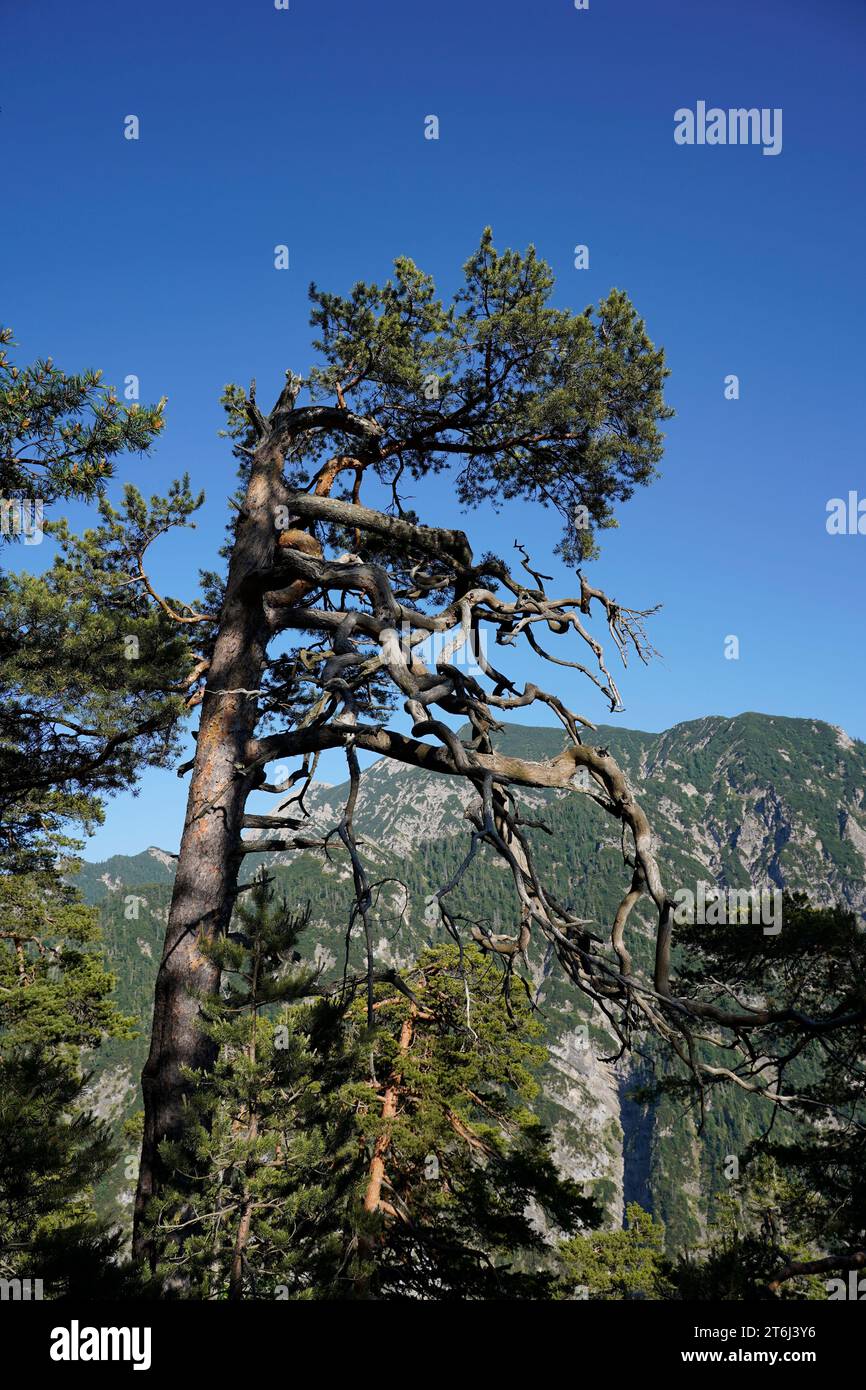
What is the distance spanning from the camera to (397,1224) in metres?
10.4

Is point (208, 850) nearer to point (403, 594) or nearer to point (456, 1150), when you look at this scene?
point (403, 594)

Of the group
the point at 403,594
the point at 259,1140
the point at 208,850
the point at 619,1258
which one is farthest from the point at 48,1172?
the point at 619,1258

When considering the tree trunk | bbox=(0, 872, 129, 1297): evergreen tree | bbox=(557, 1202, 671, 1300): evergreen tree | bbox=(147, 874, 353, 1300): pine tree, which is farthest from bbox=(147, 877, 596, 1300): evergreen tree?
bbox=(557, 1202, 671, 1300): evergreen tree

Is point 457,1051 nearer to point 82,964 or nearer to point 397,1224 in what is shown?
point 397,1224

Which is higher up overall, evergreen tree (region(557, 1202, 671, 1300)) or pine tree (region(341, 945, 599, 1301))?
pine tree (region(341, 945, 599, 1301))

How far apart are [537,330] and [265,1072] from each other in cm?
739

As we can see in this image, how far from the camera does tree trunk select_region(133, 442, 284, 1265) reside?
17.6 ft

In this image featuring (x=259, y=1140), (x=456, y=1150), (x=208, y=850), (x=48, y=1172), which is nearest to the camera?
(x=259, y=1140)

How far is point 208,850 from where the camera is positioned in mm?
5918

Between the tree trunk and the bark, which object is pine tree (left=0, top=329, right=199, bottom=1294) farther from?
the bark

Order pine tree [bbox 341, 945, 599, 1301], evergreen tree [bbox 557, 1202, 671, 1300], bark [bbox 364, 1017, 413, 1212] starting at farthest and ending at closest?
1. evergreen tree [bbox 557, 1202, 671, 1300]
2. pine tree [bbox 341, 945, 599, 1301]
3. bark [bbox 364, 1017, 413, 1212]

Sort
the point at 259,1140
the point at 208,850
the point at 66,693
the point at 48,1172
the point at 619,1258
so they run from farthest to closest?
the point at 619,1258, the point at 66,693, the point at 208,850, the point at 48,1172, the point at 259,1140

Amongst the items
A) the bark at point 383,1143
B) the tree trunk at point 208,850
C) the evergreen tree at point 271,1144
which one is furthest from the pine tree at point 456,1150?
the tree trunk at point 208,850
